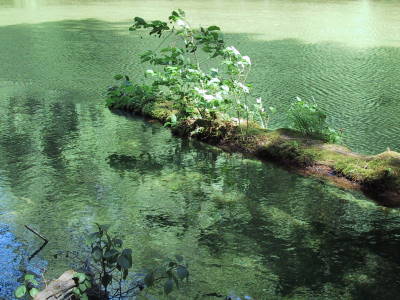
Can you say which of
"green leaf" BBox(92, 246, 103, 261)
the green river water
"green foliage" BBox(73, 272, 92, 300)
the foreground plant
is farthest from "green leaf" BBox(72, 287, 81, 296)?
the foreground plant

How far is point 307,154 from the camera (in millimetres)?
3664

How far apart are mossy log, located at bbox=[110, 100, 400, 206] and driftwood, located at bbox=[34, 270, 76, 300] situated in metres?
1.90

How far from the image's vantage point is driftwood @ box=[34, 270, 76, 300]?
192 centimetres

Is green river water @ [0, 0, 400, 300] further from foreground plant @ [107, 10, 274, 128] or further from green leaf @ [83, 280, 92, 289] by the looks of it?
green leaf @ [83, 280, 92, 289]

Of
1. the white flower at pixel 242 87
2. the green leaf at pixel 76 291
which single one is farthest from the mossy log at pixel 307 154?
the green leaf at pixel 76 291

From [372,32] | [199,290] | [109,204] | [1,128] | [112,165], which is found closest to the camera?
[199,290]

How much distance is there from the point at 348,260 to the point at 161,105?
282 cm

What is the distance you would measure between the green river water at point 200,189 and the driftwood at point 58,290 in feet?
0.91

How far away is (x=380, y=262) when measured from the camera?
248 cm

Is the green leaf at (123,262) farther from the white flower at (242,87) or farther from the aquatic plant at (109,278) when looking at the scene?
A: the white flower at (242,87)

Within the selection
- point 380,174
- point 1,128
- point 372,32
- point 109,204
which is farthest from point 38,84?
point 372,32

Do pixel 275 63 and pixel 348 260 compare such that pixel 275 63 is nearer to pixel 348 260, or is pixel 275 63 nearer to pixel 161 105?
pixel 161 105

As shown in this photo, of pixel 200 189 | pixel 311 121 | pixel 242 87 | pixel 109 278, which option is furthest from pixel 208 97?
pixel 109 278

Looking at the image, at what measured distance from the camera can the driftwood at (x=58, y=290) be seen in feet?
6.29
